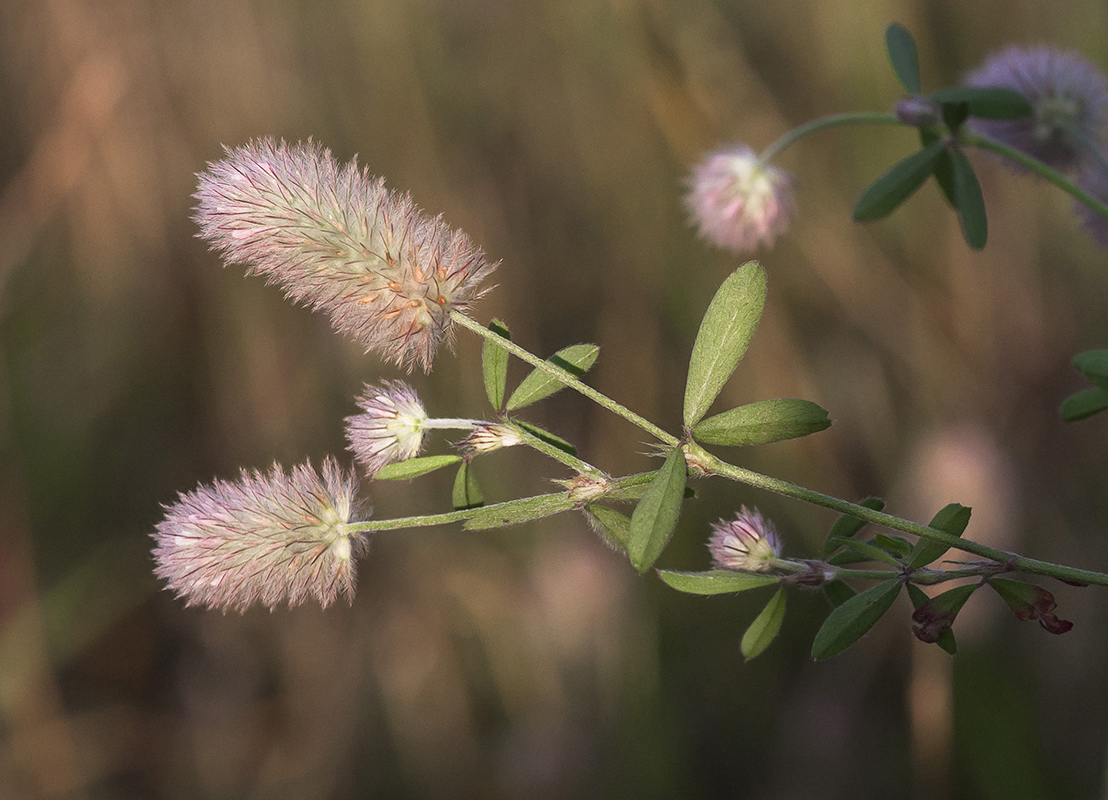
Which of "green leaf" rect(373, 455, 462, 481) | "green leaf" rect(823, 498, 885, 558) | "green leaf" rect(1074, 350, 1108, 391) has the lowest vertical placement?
"green leaf" rect(823, 498, 885, 558)

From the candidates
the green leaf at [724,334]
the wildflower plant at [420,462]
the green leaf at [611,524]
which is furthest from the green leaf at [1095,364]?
the green leaf at [611,524]

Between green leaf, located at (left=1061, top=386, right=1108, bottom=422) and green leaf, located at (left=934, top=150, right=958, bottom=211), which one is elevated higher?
green leaf, located at (left=934, top=150, right=958, bottom=211)

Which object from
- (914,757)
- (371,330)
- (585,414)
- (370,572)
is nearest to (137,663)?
(370,572)

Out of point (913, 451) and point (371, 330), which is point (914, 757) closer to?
point (913, 451)

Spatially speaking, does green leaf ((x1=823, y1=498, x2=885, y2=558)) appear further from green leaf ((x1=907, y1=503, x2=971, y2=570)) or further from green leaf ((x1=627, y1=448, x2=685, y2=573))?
green leaf ((x1=627, y1=448, x2=685, y2=573))

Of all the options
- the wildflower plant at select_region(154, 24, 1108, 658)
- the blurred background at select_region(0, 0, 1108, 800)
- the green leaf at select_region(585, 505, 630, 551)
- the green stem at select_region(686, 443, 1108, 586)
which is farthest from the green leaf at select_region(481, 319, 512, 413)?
the blurred background at select_region(0, 0, 1108, 800)

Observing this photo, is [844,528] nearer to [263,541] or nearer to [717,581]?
[717,581]

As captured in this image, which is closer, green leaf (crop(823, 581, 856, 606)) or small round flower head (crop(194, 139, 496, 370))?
small round flower head (crop(194, 139, 496, 370))
